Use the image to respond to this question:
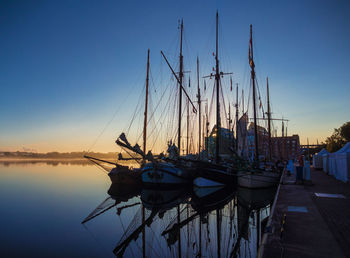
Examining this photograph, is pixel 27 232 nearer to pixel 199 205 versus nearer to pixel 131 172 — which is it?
pixel 199 205

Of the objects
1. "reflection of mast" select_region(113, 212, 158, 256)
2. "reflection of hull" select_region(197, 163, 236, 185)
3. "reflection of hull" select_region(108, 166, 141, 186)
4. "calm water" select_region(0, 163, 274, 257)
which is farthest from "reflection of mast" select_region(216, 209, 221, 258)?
"reflection of hull" select_region(108, 166, 141, 186)

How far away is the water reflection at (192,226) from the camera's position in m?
10.5

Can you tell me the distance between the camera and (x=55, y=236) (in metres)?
12.6

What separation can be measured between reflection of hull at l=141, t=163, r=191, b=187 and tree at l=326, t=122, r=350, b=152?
192 feet

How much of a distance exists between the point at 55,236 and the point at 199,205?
11959 millimetres

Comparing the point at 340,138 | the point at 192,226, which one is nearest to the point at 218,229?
the point at 192,226

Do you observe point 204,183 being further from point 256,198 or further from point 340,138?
point 340,138

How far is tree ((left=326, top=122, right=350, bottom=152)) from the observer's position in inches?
2562

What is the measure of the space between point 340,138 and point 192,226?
77575 millimetres

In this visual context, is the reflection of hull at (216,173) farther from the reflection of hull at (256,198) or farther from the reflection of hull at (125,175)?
the reflection of hull at (125,175)

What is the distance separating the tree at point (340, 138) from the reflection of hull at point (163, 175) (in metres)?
58.5

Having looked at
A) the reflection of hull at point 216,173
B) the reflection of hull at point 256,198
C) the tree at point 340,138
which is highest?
the tree at point 340,138

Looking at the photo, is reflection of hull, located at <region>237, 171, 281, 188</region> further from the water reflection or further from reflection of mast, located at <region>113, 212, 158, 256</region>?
reflection of mast, located at <region>113, 212, 158, 256</region>

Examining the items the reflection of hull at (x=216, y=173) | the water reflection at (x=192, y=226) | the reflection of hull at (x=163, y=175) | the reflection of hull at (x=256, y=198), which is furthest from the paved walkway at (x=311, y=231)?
the reflection of hull at (x=163, y=175)
